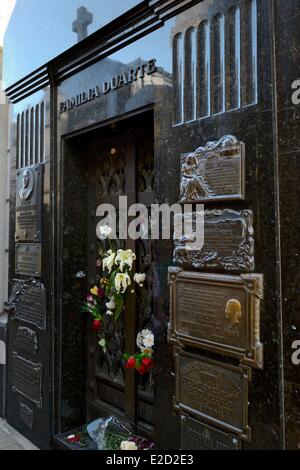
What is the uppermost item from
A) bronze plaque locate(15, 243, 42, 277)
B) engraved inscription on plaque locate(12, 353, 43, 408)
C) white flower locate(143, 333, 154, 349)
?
bronze plaque locate(15, 243, 42, 277)

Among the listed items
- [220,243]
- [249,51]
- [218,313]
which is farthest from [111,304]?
[249,51]

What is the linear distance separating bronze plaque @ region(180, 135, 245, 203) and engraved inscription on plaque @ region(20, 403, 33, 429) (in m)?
3.11

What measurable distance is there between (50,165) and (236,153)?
2349 mm

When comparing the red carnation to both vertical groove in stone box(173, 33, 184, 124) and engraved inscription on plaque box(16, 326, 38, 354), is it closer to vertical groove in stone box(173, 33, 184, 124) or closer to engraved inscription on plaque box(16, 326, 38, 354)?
engraved inscription on plaque box(16, 326, 38, 354)

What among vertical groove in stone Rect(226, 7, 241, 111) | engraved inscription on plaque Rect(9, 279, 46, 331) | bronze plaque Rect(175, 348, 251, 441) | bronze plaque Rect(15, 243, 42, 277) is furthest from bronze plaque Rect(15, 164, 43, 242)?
vertical groove in stone Rect(226, 7, 241, 111)

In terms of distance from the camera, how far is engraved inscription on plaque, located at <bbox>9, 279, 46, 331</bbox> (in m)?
4.36

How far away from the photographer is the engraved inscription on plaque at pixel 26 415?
4.47 metres

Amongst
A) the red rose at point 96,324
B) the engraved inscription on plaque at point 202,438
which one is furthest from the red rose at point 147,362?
the red rose at point 96,324

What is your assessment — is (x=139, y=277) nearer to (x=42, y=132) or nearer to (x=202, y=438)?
(x=202, y=438)

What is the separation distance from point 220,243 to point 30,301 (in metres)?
2.63

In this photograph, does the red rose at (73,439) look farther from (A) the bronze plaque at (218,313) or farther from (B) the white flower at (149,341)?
(A) the bronze plaque at (218,313)

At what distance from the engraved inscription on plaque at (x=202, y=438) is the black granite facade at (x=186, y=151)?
0.09 metres

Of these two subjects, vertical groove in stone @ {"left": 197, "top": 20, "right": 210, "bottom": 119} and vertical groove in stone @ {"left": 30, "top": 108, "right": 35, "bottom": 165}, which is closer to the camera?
vertical groove in stone @ {"left": 197, "top": 20, "right": 210, "bottom": 119}
